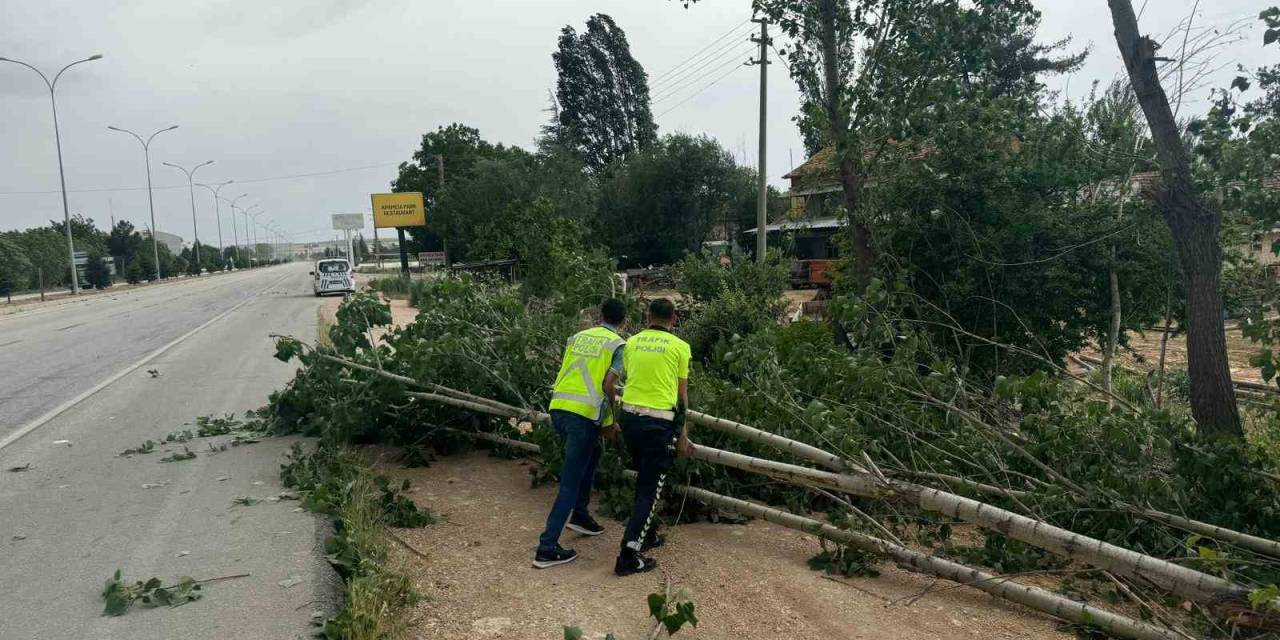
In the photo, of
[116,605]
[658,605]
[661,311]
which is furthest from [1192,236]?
[116,605]

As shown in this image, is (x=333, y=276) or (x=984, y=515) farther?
(x=333, y=276)

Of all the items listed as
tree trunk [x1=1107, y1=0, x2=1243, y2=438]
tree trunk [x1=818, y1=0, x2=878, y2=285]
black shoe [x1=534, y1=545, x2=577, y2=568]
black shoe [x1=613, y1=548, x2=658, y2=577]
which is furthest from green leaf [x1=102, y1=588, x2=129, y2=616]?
tree trunk [x1=818, y1=0, x2=878, y2=285]

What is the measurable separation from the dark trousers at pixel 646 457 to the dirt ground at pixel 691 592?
0.30 m

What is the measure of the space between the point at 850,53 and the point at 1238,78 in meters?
5.38

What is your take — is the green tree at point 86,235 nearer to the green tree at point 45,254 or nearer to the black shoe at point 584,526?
the green tree at point 45,254

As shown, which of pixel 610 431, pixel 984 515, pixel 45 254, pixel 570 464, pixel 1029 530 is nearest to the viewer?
pixel 1029 530

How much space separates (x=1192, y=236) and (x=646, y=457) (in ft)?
13.8

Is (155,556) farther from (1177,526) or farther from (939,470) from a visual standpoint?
(1177,526)

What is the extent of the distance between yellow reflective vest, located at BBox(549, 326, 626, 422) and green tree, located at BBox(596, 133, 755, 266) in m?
32.5

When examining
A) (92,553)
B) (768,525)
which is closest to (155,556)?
(92,553)

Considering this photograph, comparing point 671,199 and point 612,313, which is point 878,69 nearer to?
point 612,313

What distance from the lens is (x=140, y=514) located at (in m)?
5.78

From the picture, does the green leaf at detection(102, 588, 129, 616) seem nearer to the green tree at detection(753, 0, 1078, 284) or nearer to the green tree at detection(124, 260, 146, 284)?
the green tree at detection(753, 0, 1078, 284)

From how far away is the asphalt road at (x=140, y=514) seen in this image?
4.19m
